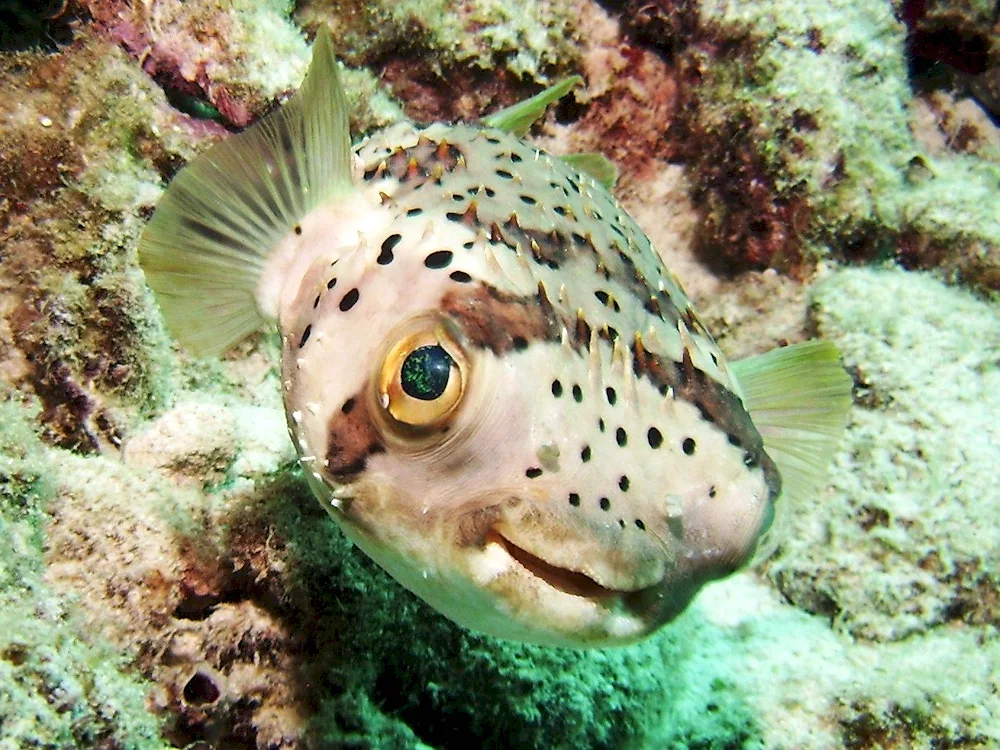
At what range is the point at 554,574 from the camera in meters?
1.49

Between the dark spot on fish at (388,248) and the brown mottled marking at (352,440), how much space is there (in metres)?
0.37

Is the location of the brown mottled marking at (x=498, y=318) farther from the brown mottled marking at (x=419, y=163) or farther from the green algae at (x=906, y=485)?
the green algae at (x=906, y=485)

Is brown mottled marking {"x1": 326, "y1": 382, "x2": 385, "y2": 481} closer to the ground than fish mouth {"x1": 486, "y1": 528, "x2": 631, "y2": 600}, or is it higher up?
higher up

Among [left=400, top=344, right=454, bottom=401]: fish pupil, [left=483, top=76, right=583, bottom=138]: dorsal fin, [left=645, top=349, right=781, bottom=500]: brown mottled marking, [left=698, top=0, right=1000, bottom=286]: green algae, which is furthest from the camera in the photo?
[left=698, top=0, right=1000, bottom=286]: green algae

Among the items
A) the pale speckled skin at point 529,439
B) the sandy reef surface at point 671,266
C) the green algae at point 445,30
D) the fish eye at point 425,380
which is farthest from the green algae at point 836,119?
the fish eye at point 425,380

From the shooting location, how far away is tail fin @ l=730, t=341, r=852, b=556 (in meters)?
2.38

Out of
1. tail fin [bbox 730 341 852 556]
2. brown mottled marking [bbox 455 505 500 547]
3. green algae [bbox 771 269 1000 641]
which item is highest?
brown mottled marking [bbox 455 505 500 547]

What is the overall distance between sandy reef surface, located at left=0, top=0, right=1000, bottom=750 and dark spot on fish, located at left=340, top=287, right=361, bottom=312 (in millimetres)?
957

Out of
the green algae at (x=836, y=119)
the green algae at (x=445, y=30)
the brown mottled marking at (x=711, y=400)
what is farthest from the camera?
the green algae at (x=836, y=119)

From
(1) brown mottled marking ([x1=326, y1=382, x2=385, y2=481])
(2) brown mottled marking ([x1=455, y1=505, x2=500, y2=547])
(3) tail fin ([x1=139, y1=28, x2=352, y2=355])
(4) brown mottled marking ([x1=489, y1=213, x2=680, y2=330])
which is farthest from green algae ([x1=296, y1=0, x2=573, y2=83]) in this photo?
(2) brown mottled marking ([x1=455, y1=505, x2=500, y2=547])

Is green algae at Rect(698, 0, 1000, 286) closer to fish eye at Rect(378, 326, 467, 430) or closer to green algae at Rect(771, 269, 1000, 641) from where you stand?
green algae at Rect(771, 269, 1000, 641)

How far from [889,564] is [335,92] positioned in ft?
11.7

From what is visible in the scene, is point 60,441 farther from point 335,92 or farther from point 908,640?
point 908,640

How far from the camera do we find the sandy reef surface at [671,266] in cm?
221
